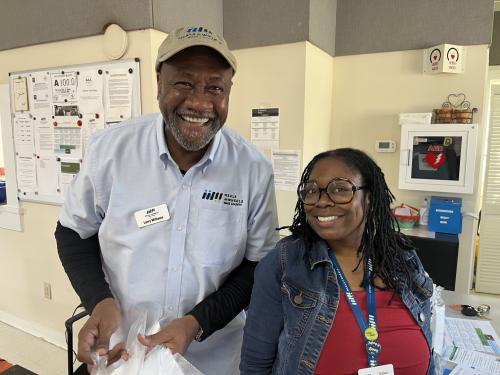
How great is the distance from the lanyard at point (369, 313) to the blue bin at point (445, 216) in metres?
2.04

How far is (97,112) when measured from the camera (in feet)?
7.06

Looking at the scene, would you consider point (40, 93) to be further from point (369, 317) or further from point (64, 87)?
point (369, 317)

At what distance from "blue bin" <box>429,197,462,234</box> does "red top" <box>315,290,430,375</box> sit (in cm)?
204

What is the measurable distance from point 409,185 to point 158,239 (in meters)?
2.38

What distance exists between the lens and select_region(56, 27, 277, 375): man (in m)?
1.05

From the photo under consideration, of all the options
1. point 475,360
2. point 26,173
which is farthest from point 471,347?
point 26,173

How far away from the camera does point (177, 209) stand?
1.12 meters

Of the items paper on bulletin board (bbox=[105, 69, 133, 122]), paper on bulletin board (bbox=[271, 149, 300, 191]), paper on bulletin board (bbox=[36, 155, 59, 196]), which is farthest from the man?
paper on bulletin board (bbox=[271, 149, 300, 191])

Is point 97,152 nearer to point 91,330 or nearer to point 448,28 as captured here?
point 91,330

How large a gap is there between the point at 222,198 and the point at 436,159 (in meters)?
2.25

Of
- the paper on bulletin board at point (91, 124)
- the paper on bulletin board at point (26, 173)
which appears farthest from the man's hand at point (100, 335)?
the paper on bulletin board at point (26, 173)

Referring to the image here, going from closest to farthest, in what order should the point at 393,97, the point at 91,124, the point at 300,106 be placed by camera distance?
the point at 91,124 → the point at 300,106 → the point at 393,97

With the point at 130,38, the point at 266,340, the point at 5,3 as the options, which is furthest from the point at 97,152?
the point at 5,3

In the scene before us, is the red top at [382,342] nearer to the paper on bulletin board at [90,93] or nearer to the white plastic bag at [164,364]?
the white plastic bag at [164,364]
